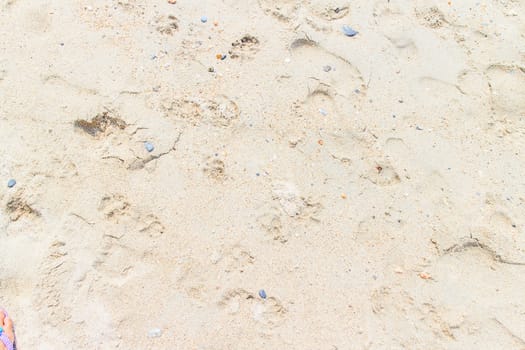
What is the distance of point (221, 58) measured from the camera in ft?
7.96

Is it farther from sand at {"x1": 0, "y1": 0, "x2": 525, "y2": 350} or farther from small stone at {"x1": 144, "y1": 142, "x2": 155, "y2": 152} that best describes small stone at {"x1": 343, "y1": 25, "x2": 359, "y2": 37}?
small stone at {"x1": 144, "y1": 142, "x2": 155, "y2": 152}

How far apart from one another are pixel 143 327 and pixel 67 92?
3.82ft

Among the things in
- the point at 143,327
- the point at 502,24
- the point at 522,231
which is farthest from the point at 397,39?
the point at 143,327

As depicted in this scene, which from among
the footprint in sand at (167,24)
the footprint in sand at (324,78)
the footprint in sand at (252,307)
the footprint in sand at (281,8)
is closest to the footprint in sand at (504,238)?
the footprint in sand at (324,78)

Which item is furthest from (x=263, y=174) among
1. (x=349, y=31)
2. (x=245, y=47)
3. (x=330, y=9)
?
(x=330, y=9)

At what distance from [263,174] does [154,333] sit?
0.80 meters

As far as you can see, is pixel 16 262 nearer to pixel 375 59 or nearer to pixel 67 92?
pixel 67 92

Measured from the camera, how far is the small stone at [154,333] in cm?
178

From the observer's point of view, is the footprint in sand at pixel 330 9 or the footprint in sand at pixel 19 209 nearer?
the footprint in sand at pixel 19 209

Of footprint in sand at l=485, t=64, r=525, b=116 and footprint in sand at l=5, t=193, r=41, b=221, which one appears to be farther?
footprint in sand at l=485, t=64, r=525, b=116

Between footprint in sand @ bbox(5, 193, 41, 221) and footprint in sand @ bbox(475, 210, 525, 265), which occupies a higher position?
footprint in sand @ bbox(475, 210, 525, 265)

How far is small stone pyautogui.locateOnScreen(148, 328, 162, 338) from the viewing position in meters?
1.78

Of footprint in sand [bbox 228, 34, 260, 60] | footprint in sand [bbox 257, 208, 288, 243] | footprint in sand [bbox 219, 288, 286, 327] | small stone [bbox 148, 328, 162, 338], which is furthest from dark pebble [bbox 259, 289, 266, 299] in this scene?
footprint in sand [bbox 228, 34, 260, 60]

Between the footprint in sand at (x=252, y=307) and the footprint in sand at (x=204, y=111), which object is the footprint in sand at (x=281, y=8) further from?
the footprint in sand at (x=252, y=307)
